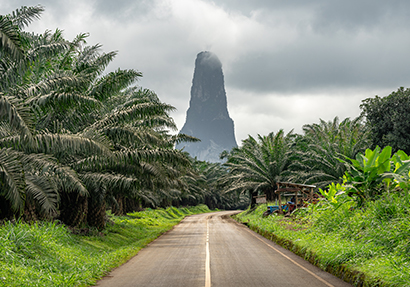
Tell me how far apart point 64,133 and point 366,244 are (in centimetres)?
921

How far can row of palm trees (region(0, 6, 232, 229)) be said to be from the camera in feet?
31.7

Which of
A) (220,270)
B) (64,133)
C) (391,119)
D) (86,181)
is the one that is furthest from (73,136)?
(391,119)

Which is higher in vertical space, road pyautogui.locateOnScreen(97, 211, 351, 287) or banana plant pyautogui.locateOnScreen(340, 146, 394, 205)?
banana plant pyautogui.locateOnScreen(340, 146, 394, 205)

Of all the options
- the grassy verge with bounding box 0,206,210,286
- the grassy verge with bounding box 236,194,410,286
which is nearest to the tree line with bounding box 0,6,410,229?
the grassy verge with bounding box 0,206,210,286

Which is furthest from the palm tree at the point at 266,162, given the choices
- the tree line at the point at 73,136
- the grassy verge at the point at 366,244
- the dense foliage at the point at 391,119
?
the grassy verge at the point at 366,244

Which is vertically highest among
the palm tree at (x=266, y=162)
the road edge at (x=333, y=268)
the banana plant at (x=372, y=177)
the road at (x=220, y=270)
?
the palm tree at (x=266, y=162)

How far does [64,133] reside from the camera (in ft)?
39.7

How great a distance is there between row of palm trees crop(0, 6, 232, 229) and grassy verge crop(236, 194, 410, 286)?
6.61m

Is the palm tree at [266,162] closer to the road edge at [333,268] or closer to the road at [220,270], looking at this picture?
the road edge at [333,268]

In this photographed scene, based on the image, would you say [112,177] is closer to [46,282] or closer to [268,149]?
[46,282]

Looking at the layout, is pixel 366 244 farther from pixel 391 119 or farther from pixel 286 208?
pixel 391 119

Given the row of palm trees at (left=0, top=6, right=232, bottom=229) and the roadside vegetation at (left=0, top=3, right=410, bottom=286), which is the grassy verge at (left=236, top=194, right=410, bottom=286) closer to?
the roadside vegetation at (left=0, top=3, right=410, bottom=286)

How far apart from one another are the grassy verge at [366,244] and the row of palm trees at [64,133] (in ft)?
21.7

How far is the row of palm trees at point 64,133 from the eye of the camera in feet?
31.7
